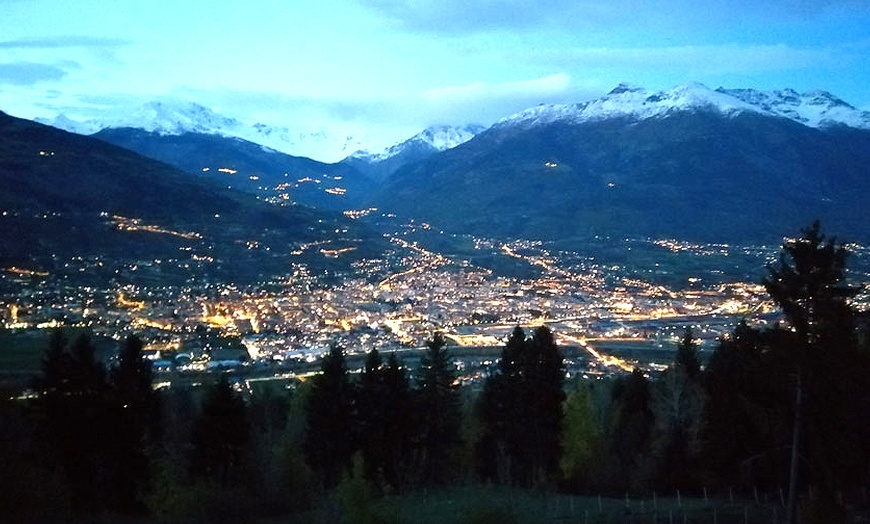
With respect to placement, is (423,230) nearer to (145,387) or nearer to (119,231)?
(119,231)

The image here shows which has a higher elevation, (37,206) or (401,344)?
(37,206)

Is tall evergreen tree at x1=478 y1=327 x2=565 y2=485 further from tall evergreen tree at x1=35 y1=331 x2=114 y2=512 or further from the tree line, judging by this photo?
tall evergreen tree at x1=35 y1=331 x2=114 y2=512

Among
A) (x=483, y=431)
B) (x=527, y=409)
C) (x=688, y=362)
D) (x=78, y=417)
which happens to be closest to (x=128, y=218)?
(x=483, y=431)

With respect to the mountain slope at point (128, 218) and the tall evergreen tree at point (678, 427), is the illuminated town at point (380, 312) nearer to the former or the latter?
the mountain slope at point (128, 218)

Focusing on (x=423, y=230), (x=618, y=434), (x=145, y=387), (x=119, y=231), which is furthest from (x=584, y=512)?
(x=423, y=230)

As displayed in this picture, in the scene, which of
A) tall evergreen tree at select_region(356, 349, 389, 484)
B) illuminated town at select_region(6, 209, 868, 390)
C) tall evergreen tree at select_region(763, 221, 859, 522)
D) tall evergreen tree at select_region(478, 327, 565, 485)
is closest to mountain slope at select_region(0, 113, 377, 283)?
illuminated town at select_region(6, 209, 868, 390)

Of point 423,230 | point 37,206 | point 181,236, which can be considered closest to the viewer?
point 37,206
